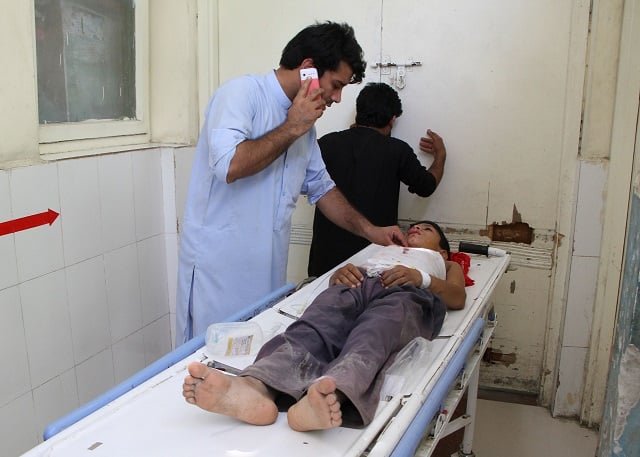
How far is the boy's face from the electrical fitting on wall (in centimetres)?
90

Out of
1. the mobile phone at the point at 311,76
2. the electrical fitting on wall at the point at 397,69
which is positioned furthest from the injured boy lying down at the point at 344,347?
the electrical fitting on wall at the point at 397,69

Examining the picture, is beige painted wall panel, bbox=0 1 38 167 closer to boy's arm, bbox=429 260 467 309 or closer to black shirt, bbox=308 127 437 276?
black shirt, bbox=308 127 437 276

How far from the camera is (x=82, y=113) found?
2.74 metres

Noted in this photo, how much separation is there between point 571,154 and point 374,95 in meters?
1.01

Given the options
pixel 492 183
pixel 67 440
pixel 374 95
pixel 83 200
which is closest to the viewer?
pixel 67 440

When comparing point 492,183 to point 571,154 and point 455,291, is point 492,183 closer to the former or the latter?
point 571,154

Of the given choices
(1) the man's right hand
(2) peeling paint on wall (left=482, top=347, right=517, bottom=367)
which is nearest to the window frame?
(1) the man's right hand

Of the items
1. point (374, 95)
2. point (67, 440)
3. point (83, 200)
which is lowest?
point (67, 440)

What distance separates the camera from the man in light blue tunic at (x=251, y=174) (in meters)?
2.01

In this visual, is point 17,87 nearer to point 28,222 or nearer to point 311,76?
point 28,222

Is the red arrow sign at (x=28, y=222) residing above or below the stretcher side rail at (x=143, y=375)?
above

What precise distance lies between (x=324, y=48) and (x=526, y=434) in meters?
2.11

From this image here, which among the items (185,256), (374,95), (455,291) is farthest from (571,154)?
(185,256)

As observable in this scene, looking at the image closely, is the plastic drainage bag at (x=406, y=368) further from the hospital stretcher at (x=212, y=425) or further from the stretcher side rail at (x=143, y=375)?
the stretcher side rail at (x=143, y=375)
